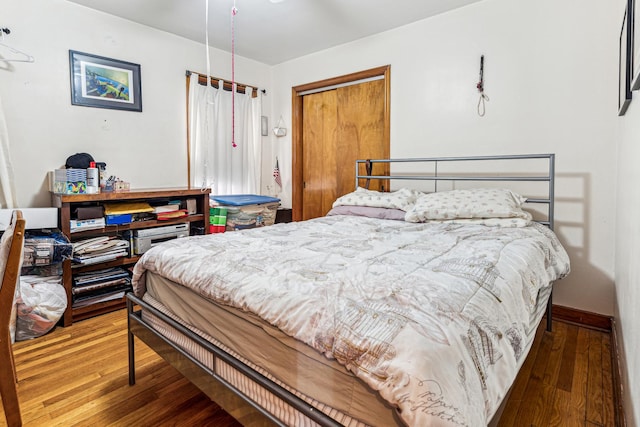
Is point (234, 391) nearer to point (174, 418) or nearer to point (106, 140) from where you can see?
point (174, 418)

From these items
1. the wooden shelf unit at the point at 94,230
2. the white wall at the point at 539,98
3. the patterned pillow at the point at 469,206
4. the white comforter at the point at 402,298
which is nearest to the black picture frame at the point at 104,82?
the wooden shelf unit at the point at 94,230

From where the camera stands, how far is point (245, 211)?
135 inches

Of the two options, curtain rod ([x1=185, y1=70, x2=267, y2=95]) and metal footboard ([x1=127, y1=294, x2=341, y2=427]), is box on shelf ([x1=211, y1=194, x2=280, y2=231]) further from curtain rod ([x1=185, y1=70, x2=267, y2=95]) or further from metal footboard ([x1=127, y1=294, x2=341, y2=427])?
metal footboard ([x1=127, y1=294, x2=341, y2=427])

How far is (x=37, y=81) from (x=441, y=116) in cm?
313

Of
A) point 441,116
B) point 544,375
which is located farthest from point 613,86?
point 544,375

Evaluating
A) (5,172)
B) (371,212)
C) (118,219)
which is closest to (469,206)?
(371,212)

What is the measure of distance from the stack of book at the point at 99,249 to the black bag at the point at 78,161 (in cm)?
54

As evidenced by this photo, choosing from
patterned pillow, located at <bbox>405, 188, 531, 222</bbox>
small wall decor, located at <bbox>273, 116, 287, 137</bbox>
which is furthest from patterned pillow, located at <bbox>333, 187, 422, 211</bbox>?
small wall decor, located at <bbox>273, 116, 287, 137</bbox>

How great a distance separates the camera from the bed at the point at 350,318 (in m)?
0.75

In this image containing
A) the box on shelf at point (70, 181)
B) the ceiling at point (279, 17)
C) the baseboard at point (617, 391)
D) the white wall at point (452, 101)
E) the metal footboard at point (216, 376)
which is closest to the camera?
the metal footboard at point (216, 376)

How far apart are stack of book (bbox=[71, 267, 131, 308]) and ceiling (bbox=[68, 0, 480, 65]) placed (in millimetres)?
2066

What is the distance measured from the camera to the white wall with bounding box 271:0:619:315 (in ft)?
7.50

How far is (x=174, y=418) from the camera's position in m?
1.49

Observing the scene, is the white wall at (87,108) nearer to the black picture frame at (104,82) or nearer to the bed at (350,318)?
the black picture frame at (104,82)
